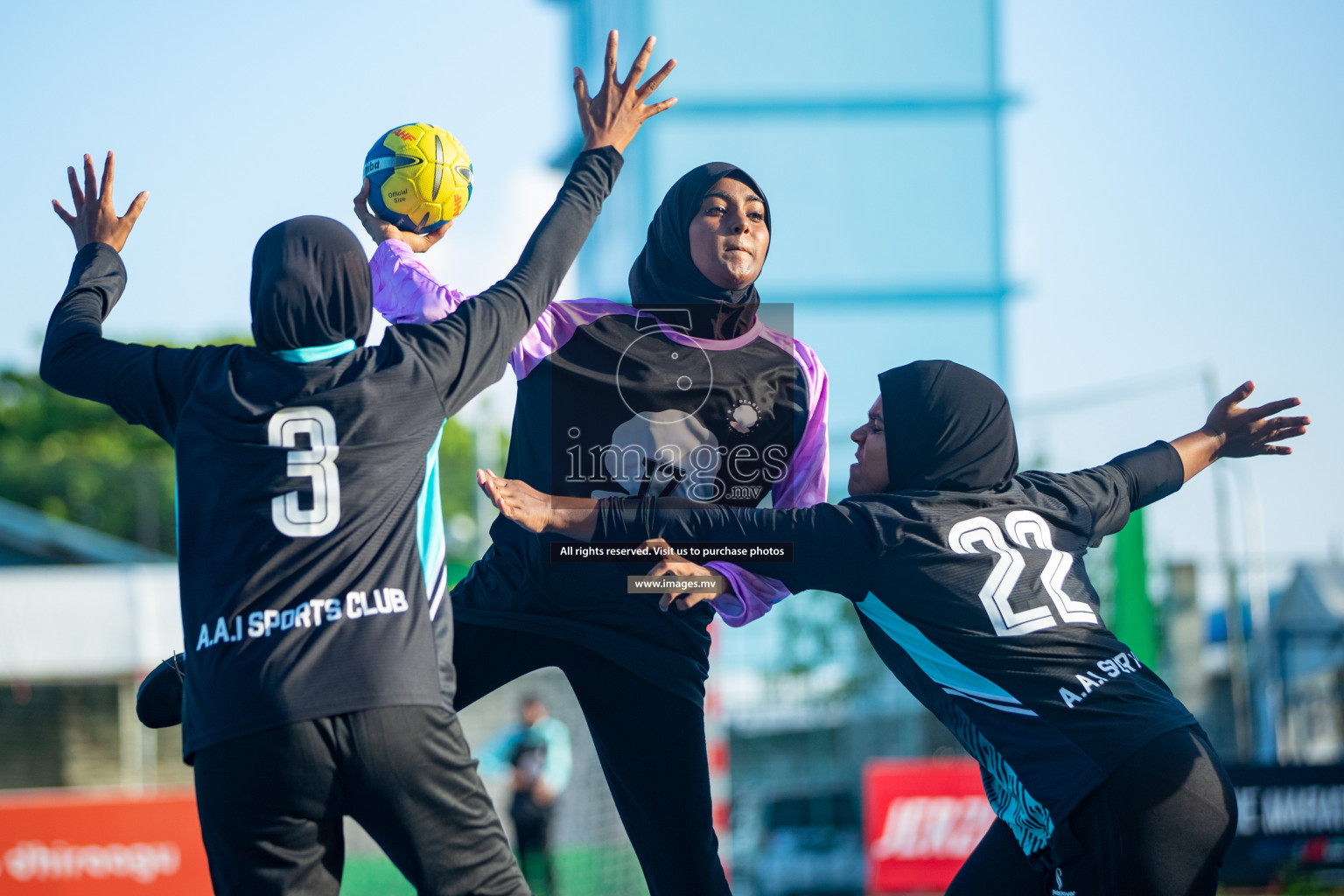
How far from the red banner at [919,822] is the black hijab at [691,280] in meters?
7.91

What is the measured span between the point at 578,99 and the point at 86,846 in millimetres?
9579

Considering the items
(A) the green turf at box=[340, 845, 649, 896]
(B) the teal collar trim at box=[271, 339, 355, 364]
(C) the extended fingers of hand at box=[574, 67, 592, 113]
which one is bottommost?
(A) the green turf at box=[340, 845, 649, 896]

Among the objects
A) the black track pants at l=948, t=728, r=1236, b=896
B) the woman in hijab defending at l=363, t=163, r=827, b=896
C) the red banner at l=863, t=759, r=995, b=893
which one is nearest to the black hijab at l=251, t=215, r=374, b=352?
the woman in hijab defending at l=363, t=163, r=827, b=896

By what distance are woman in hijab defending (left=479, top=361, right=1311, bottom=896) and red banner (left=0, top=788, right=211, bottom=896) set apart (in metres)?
8.93

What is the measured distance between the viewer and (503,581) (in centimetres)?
366

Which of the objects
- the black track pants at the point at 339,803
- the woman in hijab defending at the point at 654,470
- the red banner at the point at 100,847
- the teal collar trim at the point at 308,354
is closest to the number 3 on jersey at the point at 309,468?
the teal collar trim at the point at 308,354

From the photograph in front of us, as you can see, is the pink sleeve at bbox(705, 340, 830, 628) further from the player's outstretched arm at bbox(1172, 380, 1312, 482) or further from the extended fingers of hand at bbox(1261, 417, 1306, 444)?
the extended fingers of hand at bbox(1261, 417, 1306, 444)

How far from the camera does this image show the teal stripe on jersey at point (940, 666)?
315 centimetres

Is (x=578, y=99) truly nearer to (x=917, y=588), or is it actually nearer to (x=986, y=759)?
(x=917, y=588)

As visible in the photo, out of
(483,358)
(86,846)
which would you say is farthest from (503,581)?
(86,846)

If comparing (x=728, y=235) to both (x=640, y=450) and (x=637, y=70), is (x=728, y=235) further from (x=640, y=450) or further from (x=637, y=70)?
(x=640, y=450)

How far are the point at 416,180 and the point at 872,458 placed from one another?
156 cm

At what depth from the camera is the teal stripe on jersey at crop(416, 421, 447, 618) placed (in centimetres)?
296

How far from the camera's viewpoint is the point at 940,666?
10.7 feet
